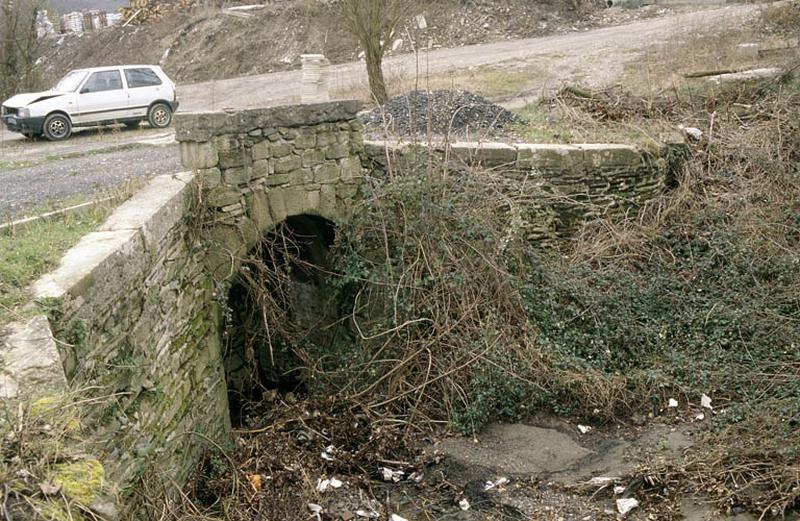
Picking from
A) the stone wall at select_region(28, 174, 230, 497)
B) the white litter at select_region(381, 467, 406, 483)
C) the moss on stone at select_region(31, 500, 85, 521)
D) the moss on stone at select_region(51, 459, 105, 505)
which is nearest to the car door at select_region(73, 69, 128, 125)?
the stone wall at select_region(28, 174, 230, 497)

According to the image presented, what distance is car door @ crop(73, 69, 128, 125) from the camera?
14.3 meters

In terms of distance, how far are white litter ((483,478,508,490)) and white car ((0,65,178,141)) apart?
11.2 metres

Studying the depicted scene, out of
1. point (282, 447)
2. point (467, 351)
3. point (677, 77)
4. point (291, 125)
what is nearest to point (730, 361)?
point (467, 351)

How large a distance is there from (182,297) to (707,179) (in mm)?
6847

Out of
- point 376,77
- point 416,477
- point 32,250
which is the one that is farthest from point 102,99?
point 416,477

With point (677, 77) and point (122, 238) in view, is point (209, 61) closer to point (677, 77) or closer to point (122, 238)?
point (677, 77)

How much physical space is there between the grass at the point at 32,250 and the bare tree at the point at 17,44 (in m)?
13.6

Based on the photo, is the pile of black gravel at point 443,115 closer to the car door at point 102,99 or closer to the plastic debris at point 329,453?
the plastic debris at point 329,453

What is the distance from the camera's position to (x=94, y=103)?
1433 centimetres

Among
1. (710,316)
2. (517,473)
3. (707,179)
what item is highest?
(707,179)

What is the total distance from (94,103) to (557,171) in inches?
376

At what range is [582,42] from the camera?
1923 centimetres

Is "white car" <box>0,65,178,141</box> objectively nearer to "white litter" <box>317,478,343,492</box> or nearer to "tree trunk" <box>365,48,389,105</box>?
"tree trunk" <box>365,48,389,105</box>

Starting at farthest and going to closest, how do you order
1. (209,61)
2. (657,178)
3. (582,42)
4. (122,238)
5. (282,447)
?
(209,61) < (582,42) < (657,178) < (282,447) < (122,238)
